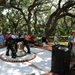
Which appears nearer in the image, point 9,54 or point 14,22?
point 9,54

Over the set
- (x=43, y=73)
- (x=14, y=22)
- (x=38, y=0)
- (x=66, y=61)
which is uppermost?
(x=38, y=0)

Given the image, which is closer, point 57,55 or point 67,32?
point 57,55

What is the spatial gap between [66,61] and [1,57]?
4077 mm

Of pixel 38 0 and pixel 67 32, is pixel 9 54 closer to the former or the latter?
pixel 38 0

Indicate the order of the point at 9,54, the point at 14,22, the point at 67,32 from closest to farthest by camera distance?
the point at 9,54 → the point at 67,32 → the point at 14,22

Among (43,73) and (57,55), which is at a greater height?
(57,55)

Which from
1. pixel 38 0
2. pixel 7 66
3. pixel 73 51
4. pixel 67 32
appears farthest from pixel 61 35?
pixel 7 66

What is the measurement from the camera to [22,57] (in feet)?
30.2

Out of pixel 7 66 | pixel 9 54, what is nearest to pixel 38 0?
pixel 9 54

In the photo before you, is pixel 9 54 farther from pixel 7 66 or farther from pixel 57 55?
pixel 57 55

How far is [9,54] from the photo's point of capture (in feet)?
31.6

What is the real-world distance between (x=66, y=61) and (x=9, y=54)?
4084 mm

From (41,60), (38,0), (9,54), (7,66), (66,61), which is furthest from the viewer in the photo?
(38,0)

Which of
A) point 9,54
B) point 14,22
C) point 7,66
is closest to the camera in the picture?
point 7,66
